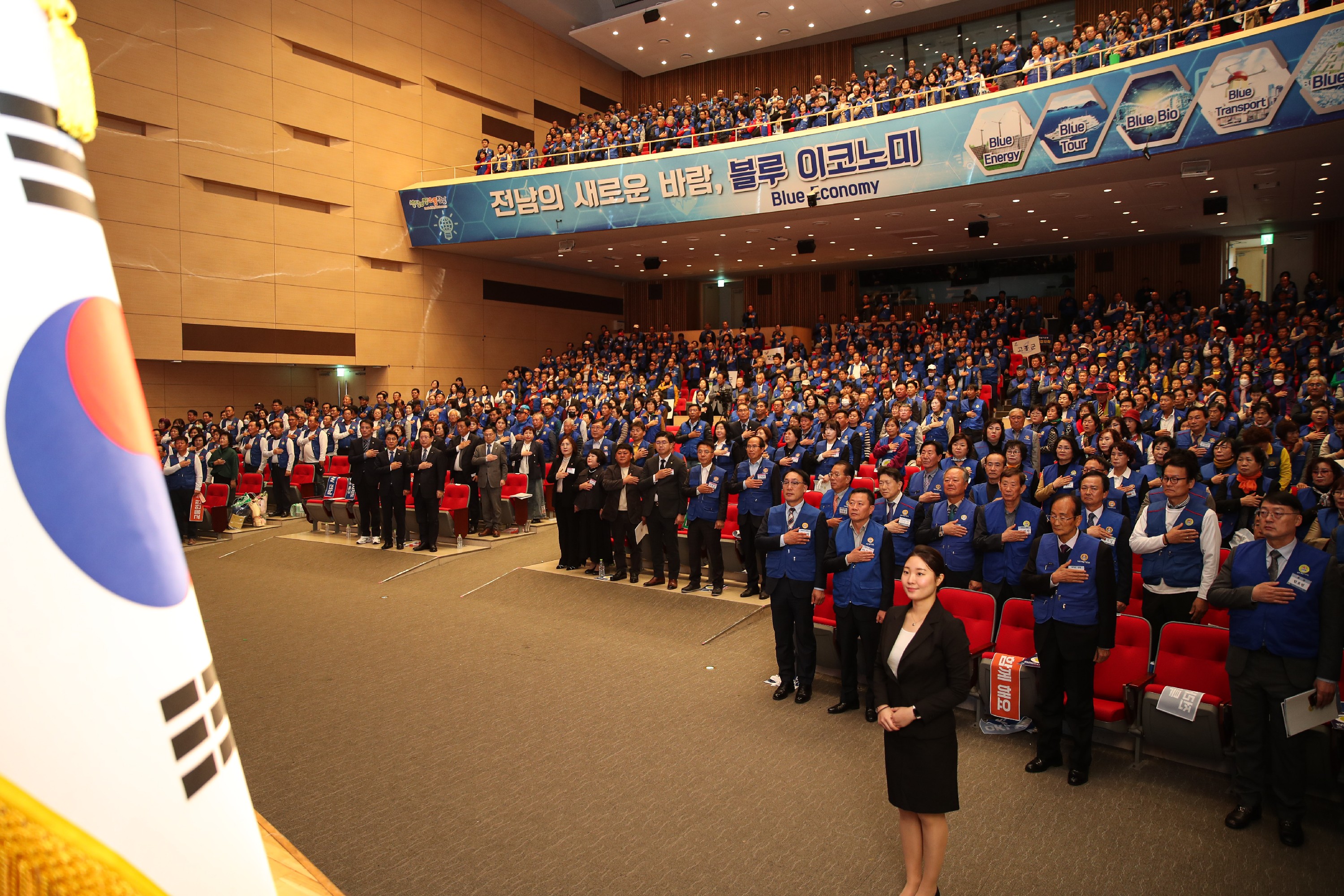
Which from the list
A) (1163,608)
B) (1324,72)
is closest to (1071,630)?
(1163,608)

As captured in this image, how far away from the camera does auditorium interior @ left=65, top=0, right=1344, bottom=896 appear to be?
3826 mm

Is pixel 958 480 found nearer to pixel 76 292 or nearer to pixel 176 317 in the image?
pixel 76 292

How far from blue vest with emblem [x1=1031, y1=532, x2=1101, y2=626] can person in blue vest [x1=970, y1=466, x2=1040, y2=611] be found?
763 mm

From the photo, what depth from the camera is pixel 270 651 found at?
6.43 metres

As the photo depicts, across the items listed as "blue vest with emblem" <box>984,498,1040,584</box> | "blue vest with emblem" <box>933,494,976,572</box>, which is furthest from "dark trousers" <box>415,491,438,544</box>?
"blue vest with emblem" <box>984,498,1040,584</box>

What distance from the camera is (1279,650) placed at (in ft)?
11.9

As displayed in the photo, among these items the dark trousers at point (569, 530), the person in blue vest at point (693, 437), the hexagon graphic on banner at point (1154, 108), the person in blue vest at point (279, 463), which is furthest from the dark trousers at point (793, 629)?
the person in blue vest at point (279, 463)

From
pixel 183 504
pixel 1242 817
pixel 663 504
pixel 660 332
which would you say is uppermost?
pixel 660 332

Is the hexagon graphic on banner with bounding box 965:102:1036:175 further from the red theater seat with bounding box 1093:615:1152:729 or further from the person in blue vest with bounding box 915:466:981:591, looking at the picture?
the red theater seat with bounding box 1093:615:1152:729

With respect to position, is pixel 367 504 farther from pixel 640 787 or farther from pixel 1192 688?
pixel 1192 688

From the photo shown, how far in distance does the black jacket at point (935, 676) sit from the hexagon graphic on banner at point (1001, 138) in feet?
40.3

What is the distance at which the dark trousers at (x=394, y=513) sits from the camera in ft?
33.8

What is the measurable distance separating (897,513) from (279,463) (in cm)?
1166

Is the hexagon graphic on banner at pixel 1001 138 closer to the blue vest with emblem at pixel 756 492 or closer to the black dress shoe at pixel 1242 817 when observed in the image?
the blue vest with emblem at pixel 756 492
